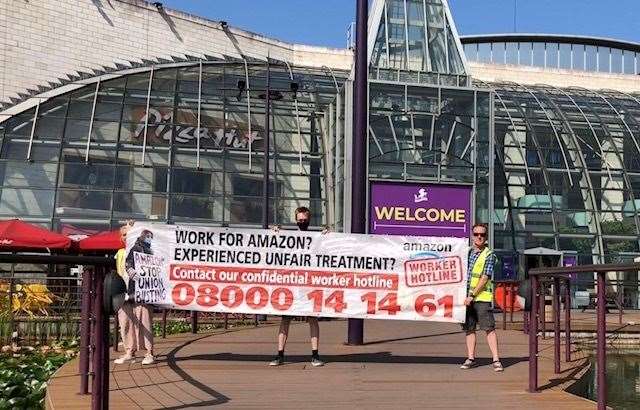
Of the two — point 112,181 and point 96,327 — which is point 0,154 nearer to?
point 112,181

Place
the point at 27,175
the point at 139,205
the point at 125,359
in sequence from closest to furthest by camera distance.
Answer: the point at 125,359 → the point at 27,175 → the point at 139,205

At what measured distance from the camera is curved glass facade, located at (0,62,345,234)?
2539 centimetres

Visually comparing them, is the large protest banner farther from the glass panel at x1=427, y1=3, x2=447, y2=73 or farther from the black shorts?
the glass panel at x1=427, y1=3, x2=447, y2=73

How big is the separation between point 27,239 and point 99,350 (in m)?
13.5

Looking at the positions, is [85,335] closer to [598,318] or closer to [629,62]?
[598,318]

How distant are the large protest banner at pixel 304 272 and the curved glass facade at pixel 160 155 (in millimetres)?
15817

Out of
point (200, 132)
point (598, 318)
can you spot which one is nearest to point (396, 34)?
point (200, 132)

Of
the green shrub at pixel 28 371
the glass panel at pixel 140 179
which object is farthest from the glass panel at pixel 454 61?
the green shrub at pixel 28 371

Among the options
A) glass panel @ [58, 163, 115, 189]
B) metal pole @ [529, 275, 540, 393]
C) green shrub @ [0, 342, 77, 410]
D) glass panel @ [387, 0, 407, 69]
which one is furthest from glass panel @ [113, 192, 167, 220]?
metal pole @ [529, 275, 540, 393]

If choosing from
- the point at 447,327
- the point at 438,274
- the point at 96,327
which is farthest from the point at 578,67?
the point at 96,327

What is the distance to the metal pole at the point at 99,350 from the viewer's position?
18.2 feet

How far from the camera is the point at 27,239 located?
18.1m

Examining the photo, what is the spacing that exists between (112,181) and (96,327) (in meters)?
20.9

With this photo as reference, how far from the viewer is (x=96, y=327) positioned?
586cm
